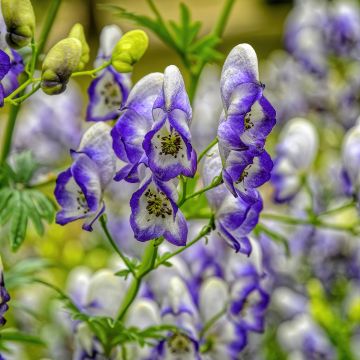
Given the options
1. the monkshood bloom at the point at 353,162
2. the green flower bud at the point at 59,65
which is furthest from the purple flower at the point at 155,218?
the monkshood bloom at the point at 353,162

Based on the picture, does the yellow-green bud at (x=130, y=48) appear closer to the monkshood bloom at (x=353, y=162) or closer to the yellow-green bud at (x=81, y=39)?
the yellow-green bud at (x=81, y=39)

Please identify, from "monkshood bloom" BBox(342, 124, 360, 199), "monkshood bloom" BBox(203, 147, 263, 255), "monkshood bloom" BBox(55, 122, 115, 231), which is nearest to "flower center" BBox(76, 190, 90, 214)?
"monkshood bloom" BBox(55, 122, 115, 231)

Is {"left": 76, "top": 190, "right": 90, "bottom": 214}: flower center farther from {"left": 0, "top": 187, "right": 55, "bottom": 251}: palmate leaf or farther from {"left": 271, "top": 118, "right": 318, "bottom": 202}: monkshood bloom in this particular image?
{"left": 271, "top": 118, "right": 318, "bottom": 202}: monkshood bloom

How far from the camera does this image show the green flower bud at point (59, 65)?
2.27 feet

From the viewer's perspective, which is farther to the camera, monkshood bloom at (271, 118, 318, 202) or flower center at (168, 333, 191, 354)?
monkshood bloom at (271, 118, 318, 202)

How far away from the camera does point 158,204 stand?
0.67m


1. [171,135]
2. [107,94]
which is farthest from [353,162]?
[171,135]

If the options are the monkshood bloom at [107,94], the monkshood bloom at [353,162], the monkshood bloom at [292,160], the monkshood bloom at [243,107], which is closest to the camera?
the monkshood bloom at [243,107]

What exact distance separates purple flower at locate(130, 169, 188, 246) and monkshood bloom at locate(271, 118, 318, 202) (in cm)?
53

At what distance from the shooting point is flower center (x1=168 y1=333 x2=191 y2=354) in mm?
852

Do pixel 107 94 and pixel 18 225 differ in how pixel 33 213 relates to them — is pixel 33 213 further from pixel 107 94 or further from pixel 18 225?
pixel 107 94

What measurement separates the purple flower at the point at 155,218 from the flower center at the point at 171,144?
0.03 metres

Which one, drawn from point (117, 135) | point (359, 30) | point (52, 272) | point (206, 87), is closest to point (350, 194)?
point (117, 135)

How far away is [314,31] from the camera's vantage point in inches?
68.9
